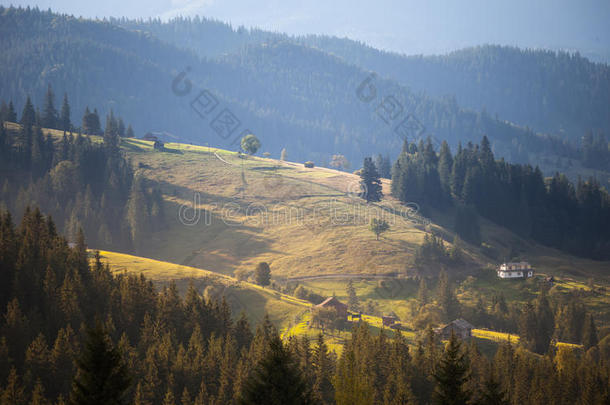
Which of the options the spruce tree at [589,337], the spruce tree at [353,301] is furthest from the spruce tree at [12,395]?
the spruce tree at [589,337]

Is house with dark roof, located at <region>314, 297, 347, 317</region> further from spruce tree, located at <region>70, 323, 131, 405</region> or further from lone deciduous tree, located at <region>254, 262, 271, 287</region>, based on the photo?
spruce tree, located at <region>70, 323, 131, 405</region>

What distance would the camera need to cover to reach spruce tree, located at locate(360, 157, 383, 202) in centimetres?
Result: 16600

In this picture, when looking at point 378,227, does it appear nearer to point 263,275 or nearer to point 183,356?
point 263,275

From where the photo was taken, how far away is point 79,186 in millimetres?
151125

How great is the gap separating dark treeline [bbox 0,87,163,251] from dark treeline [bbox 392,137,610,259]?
82.0m

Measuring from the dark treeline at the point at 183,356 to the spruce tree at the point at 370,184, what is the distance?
91.7m

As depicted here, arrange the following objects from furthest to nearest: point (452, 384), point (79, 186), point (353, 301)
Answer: point (79, 186), point (353, 301), point (452, 384)

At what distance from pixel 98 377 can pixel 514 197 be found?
572ft

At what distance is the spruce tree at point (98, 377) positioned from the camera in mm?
29125

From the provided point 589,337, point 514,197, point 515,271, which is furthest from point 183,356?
point 514,197

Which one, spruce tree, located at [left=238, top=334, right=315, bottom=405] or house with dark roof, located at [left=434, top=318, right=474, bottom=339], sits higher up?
spruce tree, located at [left=238, top=334, right=315, bottom=405]

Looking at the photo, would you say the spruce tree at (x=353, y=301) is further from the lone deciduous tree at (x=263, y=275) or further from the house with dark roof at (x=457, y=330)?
the house with dark roof at (x=457, y=330)

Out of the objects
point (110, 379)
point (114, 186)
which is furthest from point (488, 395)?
point (114, 186)

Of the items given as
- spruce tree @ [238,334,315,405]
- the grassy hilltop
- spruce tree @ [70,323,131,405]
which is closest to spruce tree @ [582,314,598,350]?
the grassy hilltop
